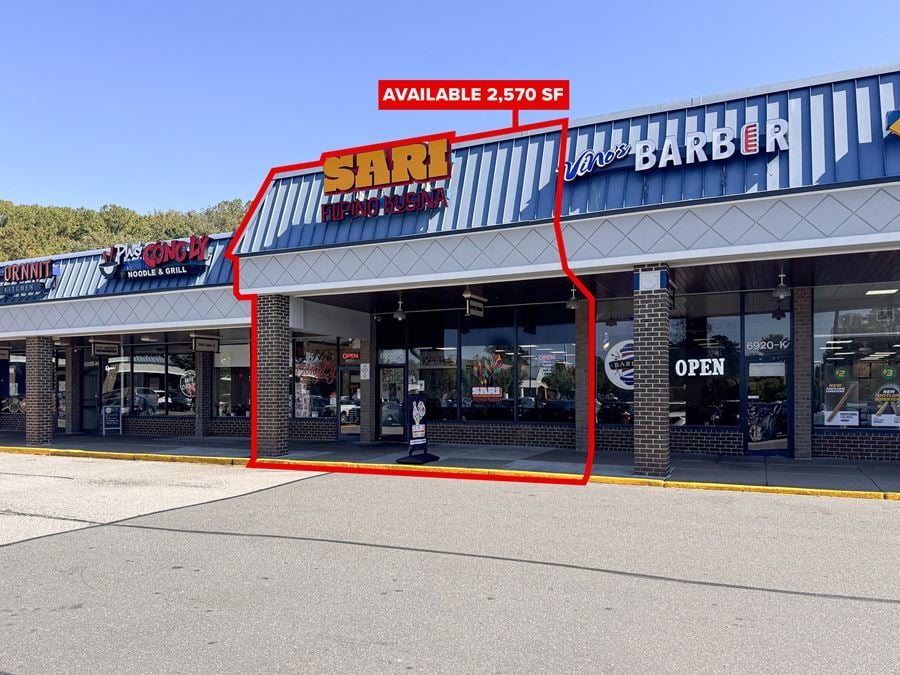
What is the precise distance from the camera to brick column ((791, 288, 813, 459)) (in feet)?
48.3

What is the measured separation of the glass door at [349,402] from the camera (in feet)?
64.4

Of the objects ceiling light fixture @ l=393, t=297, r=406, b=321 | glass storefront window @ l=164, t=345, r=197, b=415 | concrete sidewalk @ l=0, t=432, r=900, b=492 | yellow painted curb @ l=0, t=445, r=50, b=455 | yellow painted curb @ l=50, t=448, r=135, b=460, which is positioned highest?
ceiling light fixture @ l=393, t=297, r=406, b=321

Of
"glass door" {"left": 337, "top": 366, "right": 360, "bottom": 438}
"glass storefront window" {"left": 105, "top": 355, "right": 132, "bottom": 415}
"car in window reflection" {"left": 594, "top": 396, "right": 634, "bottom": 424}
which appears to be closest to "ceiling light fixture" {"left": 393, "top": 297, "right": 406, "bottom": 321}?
"glass door" {"left": 337, "top": 366, "right": 360, "bottom": 438}

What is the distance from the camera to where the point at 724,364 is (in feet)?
51.7

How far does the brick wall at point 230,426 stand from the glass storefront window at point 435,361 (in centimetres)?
589

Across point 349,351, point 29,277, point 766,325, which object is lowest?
point 349,351

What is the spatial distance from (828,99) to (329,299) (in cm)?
1097

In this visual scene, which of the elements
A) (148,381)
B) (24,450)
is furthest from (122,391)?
(24,450)

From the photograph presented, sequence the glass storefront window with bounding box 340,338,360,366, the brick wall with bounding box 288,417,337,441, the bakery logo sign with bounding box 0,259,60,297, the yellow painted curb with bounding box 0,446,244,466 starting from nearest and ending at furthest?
the yellow painted curb with bounding box 0,446,244,466
the glass storefront window with bounding box 340,338,360,366
the brick wall with bounding box 288,417,337,441
the bakery logo sign with bounding box 0,259,60,297

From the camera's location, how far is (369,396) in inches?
756

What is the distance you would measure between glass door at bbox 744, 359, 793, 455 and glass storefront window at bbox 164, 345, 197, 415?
1647cm

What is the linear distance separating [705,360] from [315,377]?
10.7m

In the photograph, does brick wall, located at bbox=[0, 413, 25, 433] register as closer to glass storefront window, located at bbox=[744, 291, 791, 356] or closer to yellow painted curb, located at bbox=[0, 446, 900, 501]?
yellow painted curb, located at bbox=[0, 446, 900, 501]

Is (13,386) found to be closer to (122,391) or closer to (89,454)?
(122,391)
